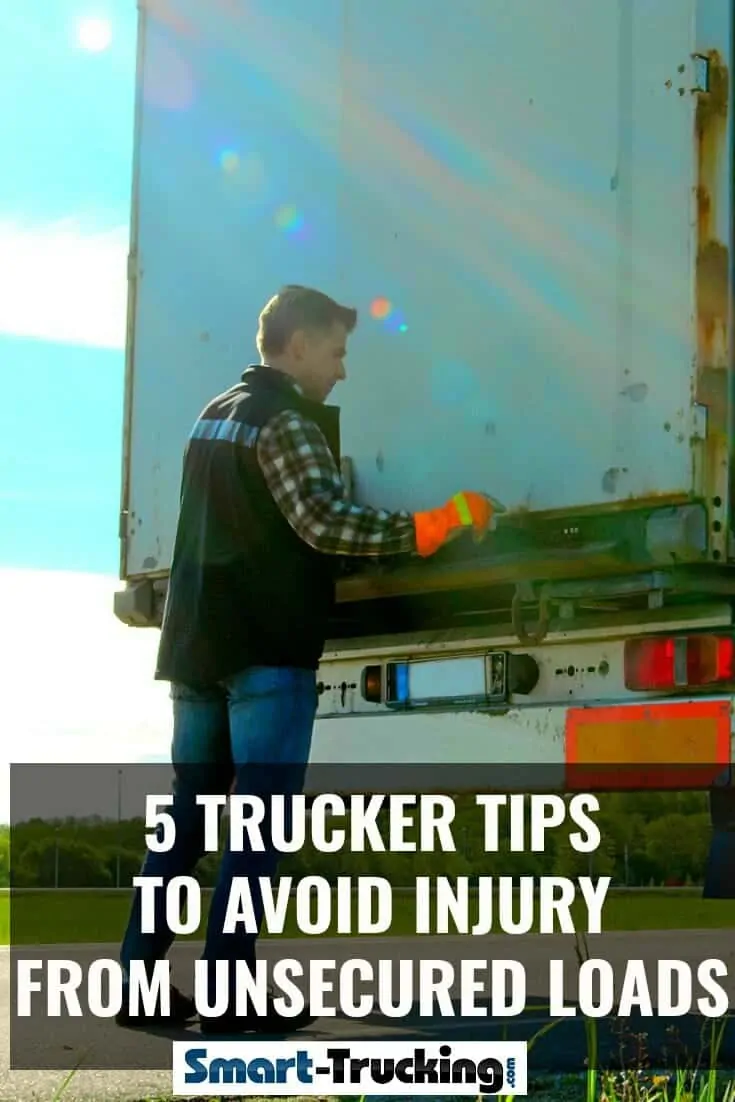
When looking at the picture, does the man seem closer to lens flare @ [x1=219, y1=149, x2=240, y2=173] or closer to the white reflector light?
the white reflector light

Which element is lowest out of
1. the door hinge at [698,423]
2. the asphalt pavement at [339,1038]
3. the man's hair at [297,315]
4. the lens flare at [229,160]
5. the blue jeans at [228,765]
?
the asphalt pavement at [339,1038]

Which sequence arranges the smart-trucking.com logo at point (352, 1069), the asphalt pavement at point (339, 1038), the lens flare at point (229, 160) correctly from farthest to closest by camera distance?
the lens flare at point (229, 160) < the asphalt pavement at point (339, 1038) < the smart-trucking.com logo at point (352, 1069)

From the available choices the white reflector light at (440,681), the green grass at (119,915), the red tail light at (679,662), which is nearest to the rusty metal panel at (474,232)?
the red tail light at (679,662)

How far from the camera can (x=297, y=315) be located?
5.14 m

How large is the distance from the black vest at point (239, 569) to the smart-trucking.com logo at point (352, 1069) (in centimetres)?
107

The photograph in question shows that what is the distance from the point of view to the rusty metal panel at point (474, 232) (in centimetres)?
527

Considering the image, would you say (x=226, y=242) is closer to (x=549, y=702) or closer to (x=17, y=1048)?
(x=549, y=702)

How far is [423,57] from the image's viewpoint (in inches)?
234

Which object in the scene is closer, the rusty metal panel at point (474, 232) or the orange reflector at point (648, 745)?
the rusty metal panel at point (474, 232)

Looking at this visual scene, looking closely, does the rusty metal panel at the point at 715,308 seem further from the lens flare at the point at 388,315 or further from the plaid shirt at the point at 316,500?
the lens flare at the point at 388,315

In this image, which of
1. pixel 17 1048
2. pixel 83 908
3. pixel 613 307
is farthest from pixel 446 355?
pixel 83 908

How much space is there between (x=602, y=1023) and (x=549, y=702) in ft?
3.62

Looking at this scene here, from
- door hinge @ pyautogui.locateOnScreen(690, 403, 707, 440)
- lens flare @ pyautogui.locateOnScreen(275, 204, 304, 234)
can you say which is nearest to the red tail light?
door hinge @ pyautogui.locateOnScreen(690, 403, 707, 440)

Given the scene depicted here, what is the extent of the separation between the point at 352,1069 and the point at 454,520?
62.7 inches
